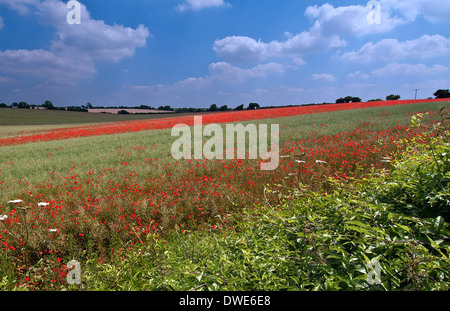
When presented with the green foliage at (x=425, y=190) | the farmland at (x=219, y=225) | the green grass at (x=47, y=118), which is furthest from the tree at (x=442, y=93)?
the green foliage at (x=425, y=190)

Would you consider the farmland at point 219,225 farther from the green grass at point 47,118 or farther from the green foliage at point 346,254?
the green grass at point 47,118

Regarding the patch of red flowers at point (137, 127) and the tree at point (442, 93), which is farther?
the tree at point (442, 93)

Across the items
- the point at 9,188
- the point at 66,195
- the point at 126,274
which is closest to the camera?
the point at 126,274

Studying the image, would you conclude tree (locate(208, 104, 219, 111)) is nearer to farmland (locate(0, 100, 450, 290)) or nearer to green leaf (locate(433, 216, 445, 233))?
farmland (locate(0, 100, 450, 290))

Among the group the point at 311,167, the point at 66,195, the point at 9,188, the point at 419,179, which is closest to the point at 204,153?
the point at 311,167

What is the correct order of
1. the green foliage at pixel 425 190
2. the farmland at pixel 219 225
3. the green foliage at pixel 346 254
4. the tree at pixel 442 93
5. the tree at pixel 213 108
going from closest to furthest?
the green foliage at pixel 346 254, the farmland at pixel 219 225, the green foliage at pixel 425 190, the tree at pixel 442 93, the tree at pixel 213 108

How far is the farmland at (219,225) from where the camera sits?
6.10 ft

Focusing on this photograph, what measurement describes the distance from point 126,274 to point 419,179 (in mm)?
3704

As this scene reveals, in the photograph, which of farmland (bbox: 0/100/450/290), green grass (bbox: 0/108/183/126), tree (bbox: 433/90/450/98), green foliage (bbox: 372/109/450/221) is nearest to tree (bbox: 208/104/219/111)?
green grass (bbox: 0/108/183/126)

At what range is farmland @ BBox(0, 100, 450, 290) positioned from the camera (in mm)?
1860

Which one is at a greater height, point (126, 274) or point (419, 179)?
point (419, 179)
